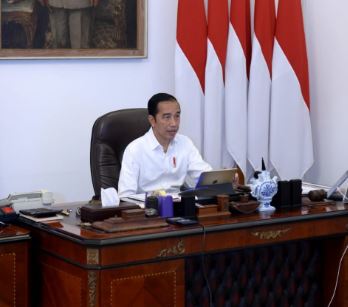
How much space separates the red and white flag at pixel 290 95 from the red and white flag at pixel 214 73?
0.39 m

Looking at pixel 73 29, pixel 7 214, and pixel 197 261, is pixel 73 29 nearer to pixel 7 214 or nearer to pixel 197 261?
pixel 7 214

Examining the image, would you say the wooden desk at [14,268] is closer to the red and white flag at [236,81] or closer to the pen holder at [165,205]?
the pen holder at [165,205]

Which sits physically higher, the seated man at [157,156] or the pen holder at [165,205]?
the seated man at [157,156]

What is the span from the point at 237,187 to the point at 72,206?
841mm

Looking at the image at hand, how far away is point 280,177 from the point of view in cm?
558

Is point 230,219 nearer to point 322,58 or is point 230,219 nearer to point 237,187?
point 237,187

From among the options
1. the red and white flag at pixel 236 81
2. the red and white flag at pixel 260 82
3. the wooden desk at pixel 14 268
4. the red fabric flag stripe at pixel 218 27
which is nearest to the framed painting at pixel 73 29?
the red fabric flag stripe at pixel 218 27

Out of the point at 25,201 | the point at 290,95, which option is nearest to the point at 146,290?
the point at 25,201

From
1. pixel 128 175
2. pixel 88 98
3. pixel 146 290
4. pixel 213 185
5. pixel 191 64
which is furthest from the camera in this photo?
pixel 191 64

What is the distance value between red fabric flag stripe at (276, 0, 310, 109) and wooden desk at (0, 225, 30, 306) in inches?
106

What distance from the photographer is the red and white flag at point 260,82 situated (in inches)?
216

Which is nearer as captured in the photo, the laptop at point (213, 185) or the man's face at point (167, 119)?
the laptop at point (213, 185)

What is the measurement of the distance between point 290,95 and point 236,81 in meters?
0.40

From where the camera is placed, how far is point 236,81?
5.47m
